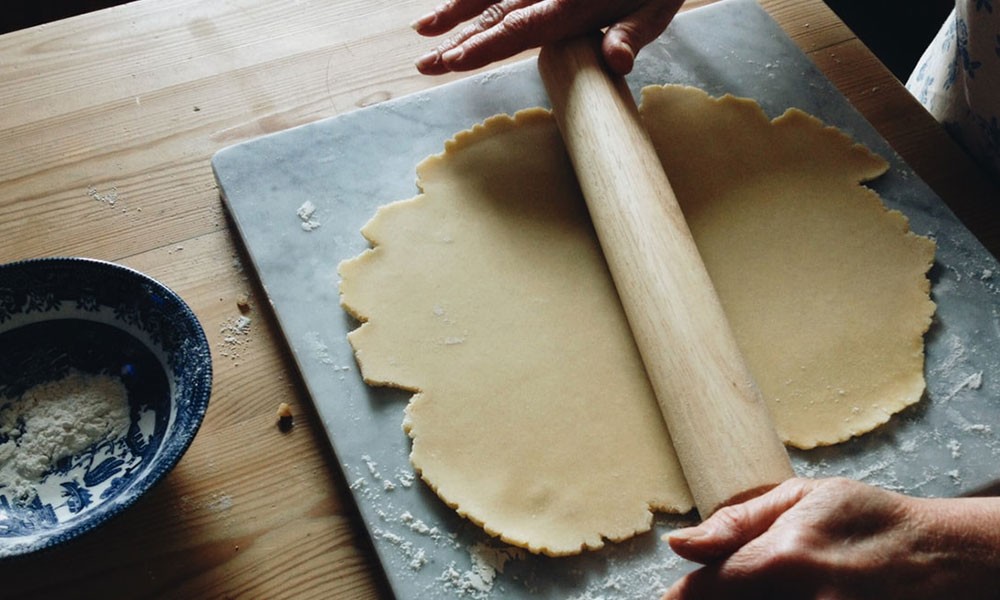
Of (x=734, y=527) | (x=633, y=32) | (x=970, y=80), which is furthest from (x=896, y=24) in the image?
(x=734, y=527)

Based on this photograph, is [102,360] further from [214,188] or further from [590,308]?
[590,308]

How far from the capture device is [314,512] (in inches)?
43.0

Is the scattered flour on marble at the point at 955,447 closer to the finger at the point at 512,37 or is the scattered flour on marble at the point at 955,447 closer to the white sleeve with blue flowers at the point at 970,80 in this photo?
the white sleeve with blue flowers at the point at 970,80

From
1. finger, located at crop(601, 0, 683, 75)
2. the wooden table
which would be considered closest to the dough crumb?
the wooden table

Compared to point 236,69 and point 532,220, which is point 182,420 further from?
point 236,69

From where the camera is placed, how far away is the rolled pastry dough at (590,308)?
3.59 feet

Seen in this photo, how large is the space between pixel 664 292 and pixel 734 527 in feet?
1.09

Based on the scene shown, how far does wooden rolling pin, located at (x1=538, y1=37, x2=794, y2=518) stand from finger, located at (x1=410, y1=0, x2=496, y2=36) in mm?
177

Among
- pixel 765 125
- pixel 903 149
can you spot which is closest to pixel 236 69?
pixel 765 125

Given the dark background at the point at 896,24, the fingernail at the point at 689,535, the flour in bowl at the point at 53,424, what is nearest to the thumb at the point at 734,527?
the fingernail at the point at 689,535

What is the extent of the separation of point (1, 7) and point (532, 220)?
6.17 feet

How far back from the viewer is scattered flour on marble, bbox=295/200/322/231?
131 cm

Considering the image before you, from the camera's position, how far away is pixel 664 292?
1.14 metres

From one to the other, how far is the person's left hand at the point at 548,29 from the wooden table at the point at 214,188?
5.4 inches
